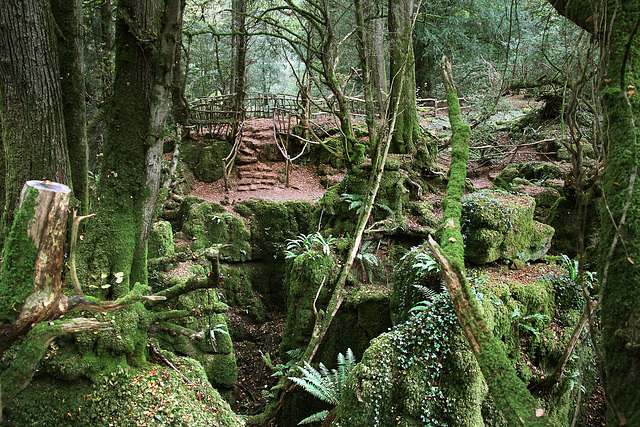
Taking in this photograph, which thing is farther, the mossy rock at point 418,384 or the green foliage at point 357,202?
→ the green foliage at point 357,202

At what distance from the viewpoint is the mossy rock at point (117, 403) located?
3.21 m

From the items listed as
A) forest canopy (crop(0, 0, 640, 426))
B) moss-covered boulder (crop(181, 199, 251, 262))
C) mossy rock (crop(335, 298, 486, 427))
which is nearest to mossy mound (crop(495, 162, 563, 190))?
forest canopy (crop(0, 0, 640, 426))

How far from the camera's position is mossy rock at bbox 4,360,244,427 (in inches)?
126

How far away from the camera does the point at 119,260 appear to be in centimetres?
396

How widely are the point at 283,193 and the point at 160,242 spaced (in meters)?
5.36

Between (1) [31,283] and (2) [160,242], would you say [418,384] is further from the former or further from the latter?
(2) [160,242]

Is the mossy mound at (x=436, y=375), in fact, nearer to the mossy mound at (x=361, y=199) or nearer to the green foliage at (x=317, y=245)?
the green foliage at (x=317, y=245)

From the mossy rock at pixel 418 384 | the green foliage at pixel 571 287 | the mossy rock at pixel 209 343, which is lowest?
the mossy rock at pixel 209 343

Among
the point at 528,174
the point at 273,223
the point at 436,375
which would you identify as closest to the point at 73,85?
the point at 436,375

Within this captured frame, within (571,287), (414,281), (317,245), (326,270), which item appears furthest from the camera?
(317,245)

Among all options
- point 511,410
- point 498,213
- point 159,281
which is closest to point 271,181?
point 159,281

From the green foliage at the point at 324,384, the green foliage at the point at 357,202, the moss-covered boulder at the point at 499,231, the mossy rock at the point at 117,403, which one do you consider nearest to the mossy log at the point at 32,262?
the mossy rock at the point at 117,403

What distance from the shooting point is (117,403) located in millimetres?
3504

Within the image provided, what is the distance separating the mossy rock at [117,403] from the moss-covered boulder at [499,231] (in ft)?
13.5
